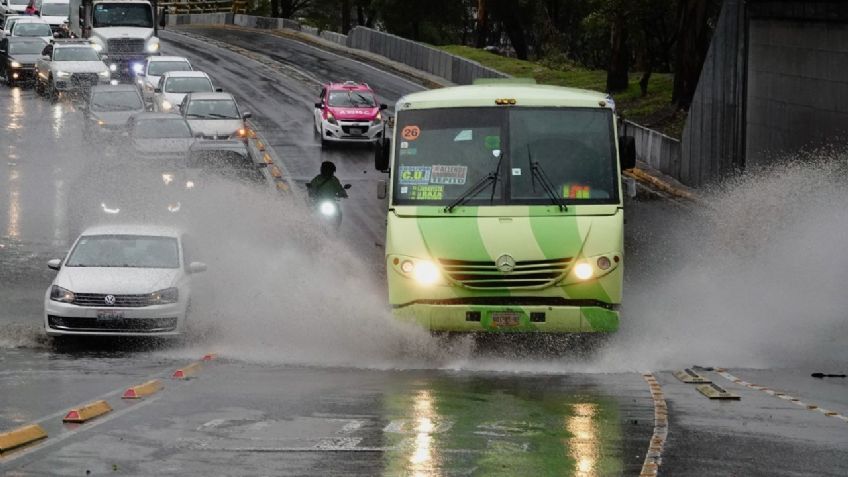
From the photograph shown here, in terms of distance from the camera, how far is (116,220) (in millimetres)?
31641

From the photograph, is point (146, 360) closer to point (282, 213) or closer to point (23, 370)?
point (23, 370)

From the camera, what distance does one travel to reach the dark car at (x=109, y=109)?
42125mm

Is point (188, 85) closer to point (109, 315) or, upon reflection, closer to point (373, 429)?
point (109, 315)

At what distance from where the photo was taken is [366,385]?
15898 mm

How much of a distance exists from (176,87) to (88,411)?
3575 centimetres

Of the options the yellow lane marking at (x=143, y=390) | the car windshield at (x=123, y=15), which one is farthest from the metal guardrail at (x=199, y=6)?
the yellow lane marking at (x=143, y=390)

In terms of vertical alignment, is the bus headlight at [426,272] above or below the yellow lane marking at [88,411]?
above

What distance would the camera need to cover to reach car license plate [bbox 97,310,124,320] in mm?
19203

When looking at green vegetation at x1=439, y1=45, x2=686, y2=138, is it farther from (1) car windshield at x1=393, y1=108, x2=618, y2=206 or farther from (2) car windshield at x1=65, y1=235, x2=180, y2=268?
(1) car windshield at x1=393, y1=108, x2=618, y2=206

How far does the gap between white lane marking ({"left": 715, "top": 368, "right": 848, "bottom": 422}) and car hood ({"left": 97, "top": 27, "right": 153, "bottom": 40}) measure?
4157 centimetres

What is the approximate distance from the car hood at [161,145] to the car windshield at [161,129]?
7.3 inches

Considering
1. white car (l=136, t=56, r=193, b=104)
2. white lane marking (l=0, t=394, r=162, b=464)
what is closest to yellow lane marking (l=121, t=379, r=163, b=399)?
white lane marking (l=0, t=394, r=162, b=464)

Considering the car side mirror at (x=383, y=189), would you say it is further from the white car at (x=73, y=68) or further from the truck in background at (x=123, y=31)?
the truck in background at (x=123, y=31)

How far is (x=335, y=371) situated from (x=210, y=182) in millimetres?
16617
